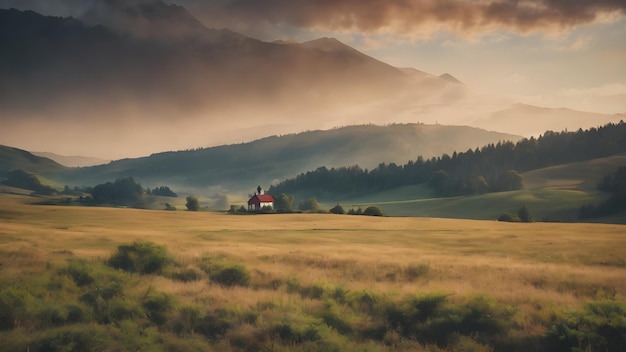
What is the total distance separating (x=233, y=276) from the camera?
2427 centimetres

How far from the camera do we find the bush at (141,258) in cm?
2667

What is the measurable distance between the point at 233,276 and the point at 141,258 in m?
6.86

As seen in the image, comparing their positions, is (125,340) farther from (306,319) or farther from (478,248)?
(478,248)

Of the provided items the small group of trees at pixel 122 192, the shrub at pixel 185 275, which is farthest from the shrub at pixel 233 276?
the small group of trees at pixel 122 192

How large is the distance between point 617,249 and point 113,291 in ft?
142

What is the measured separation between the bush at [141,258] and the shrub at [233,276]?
4.55 meters

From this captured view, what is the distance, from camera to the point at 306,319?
1533cm

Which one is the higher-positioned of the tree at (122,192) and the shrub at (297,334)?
the tree at (122,192)

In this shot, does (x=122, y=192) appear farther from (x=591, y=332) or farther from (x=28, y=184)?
(x=591, y=332)

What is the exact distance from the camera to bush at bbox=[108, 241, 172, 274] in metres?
26.7

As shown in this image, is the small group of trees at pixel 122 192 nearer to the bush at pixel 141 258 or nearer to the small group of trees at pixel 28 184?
the small group of trees at pixel 28 184

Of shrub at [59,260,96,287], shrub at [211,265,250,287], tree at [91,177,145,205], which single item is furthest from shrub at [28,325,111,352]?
tree at [91,177,145,205]

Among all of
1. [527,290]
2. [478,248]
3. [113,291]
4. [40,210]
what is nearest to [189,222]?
[40,210]

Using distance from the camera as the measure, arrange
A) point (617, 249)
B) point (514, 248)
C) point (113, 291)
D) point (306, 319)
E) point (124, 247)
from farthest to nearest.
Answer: point (514, 248) < point (617, 249) < point (124, 247) < point (113, 291) < point (306, 319)
